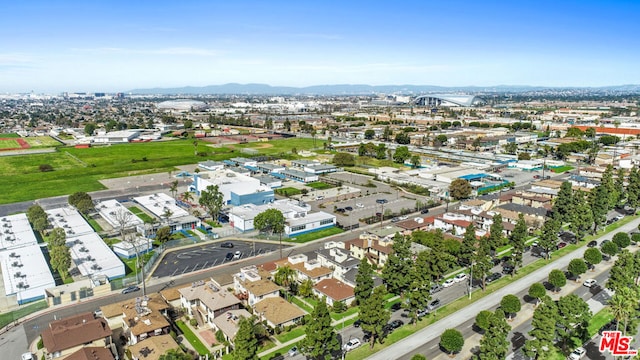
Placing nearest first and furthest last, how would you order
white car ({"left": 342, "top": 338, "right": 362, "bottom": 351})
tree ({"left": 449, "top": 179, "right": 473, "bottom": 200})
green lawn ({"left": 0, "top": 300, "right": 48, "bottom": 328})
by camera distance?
white car ({"left": 342, "top": 338, "right": 362, "bottom": 351}) < green lawn ({"left": 0, "top": 300, "right": 48, "bottom": 328}) < tree ({"left": 449, "top": 179, "right": 473, "bottom": 200})

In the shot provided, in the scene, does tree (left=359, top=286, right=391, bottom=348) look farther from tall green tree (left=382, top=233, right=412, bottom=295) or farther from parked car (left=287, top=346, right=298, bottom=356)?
tall green tree (left=382, top=233, right=412, bottom=295)

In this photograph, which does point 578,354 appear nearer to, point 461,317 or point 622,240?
point 461,317

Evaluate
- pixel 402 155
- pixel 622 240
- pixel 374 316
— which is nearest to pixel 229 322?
pixel 374 316

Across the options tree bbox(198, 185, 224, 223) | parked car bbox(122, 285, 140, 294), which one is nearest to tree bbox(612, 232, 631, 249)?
tree bbox(198, 185, 224, 223)

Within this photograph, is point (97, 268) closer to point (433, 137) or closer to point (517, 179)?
point (517, 179)

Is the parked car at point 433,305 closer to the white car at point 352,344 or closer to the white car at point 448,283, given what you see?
the white car at point 448,283

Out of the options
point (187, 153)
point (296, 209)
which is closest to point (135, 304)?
point (296, 209)

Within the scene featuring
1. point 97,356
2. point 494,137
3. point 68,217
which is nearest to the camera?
point 97,356
